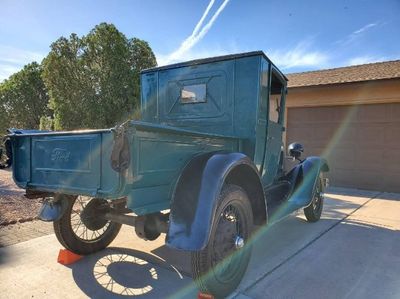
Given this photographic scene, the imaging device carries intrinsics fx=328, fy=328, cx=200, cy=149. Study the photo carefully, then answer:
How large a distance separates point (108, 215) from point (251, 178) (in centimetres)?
150

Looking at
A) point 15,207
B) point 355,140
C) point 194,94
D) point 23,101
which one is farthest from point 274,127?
point 23,101

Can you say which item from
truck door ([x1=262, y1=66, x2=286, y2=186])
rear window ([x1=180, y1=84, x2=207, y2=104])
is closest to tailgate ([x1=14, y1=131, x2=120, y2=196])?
rear window ([x1=180, y1=84, x2=207, y2=104])

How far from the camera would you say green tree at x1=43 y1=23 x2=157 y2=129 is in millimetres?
10750

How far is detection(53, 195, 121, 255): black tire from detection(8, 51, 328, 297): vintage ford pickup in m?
0.01

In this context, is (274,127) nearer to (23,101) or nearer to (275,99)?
(275,99)

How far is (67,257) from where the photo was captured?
11.7 feet

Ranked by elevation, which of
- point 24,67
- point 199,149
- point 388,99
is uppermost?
point 24,67

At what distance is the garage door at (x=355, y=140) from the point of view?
28.7 feet

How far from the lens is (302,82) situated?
10.5m

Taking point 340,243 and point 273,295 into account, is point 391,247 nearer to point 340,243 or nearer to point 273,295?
point 340,243

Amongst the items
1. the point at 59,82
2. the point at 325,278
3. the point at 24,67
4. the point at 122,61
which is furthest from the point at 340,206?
the point at 24,67

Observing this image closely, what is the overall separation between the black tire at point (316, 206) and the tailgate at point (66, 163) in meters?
3.85

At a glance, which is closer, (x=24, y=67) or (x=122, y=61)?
(x=122, y=61)

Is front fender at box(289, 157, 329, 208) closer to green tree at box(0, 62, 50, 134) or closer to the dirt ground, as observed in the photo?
the dirt ground
